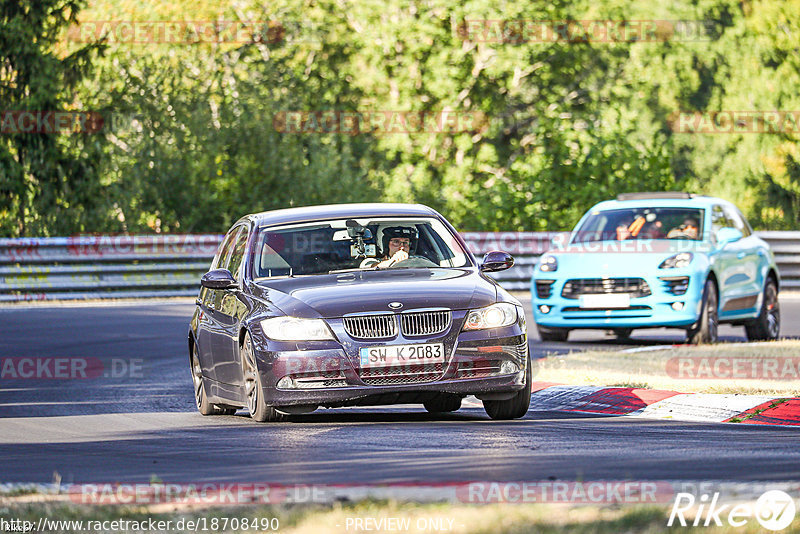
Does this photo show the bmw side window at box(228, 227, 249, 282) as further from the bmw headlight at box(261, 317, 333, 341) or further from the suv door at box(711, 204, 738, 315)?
the suv door at box(711, 204, 738, 315)

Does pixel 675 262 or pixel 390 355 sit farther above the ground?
pixel 390 355

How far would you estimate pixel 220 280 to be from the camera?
12.1m

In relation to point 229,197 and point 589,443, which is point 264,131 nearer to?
point 229,197

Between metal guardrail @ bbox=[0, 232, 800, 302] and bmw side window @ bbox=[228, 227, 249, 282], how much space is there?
47.5ft

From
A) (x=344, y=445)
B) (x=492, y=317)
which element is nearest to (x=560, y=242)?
(x=492, y=317)

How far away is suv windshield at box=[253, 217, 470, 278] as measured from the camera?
1207 cm

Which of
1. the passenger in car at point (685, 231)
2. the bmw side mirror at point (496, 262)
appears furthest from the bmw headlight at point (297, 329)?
the passenger in car at point (685, 231)

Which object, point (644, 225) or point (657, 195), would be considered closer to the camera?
point (644, 225)

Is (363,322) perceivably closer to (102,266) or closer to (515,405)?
(515,405)

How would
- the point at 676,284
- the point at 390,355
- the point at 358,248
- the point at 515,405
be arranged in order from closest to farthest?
the point at 390,355 → the point at 515,405 → the point at 358,248 → the point at 676,284

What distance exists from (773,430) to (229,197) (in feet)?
87.6

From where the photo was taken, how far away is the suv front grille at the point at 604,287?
18391mm

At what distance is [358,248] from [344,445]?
2.72m

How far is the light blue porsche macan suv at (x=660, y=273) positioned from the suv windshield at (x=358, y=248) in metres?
6.26
